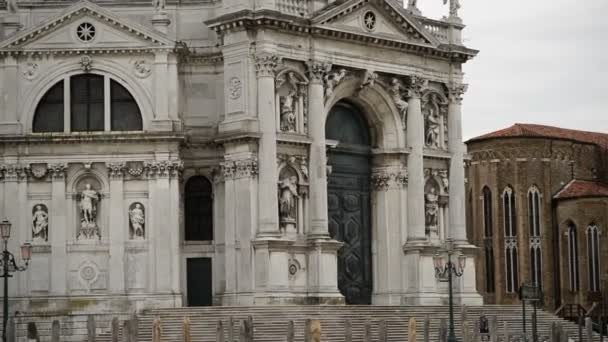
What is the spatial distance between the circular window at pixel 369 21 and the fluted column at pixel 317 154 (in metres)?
2.84

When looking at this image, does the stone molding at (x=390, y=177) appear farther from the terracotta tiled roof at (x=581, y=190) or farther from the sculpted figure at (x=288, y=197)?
the terracotta tiled roof at (x=581, y=190)

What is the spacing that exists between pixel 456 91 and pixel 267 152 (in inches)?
393

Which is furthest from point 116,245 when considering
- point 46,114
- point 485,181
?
point 485,181

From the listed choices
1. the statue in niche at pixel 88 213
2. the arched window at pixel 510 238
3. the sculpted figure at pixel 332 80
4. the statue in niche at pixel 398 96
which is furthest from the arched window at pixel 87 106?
the arched window at pixel 510 238

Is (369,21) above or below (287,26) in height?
above

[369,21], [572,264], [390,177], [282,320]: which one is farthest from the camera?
[572,264]

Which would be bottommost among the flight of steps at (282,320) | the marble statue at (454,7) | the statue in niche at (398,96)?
the flight of steps at (282,320)

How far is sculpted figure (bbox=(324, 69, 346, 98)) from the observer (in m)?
51.1

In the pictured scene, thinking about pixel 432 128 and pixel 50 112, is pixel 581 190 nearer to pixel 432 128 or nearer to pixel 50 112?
pixel 432 128

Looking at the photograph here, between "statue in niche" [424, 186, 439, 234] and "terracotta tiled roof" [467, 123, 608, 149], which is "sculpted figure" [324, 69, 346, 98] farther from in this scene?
"terracotta tiled roof" [467, 123, 608, 149]

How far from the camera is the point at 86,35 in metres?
49.7

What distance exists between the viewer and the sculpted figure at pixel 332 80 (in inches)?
2013

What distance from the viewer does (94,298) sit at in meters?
48.7

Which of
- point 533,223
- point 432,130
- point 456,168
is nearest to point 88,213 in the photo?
point 432,130
